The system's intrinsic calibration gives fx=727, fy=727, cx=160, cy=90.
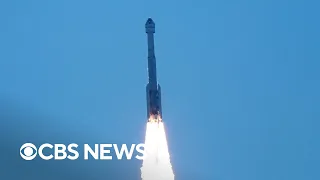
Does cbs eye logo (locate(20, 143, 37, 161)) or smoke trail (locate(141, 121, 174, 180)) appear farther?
cbs eye logo (locate(20, 143, 37, 161))

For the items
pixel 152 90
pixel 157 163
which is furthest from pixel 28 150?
pixel 152 90

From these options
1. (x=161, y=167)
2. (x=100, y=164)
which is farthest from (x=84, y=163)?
(x=161, y=167)

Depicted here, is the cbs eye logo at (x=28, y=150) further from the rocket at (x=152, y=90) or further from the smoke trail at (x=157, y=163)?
the rocket at (x=152, y=90)

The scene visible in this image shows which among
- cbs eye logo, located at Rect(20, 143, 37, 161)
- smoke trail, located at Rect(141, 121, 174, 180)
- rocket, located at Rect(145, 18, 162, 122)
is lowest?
smoke trail, located at Rect(141, 121, 174, 180)

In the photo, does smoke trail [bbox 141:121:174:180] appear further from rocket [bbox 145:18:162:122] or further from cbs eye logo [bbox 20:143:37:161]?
cbs eye logo [bbox 20:143:37:161]

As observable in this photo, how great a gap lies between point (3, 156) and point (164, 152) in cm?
7252

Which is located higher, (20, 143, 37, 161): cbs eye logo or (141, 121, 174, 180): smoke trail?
(20, 143, 37, 161): cbs eye logo

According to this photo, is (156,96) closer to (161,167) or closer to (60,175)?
(161,167)

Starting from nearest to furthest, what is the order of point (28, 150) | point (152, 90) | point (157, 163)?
point (152, 90) → point (157, 163) → point (28, 150)

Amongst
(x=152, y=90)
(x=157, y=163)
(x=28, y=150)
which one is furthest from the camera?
(x=28, y=150)

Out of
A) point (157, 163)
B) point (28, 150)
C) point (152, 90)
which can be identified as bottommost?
point (157, 163)

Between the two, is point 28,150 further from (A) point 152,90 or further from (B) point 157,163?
(A) point 152,90

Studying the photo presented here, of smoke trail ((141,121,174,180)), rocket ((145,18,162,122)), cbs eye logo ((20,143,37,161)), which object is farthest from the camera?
cbs eye logo ((20,143,37,161))

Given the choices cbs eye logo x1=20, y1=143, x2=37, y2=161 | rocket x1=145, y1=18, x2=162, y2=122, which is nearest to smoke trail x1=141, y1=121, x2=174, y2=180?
rocket x1=145, y1=18, x2=162, y2=122
